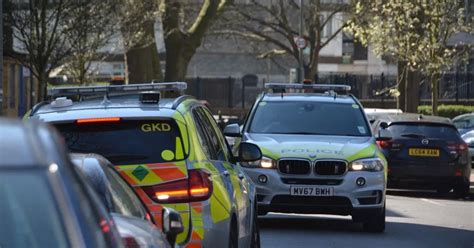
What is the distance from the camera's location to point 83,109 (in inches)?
303

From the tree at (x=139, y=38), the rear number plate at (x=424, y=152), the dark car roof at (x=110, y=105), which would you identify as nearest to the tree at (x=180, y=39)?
the tree at (x=139, y=38)

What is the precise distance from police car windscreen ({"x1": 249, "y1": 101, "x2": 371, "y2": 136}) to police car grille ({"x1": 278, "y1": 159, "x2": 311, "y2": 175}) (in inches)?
41.8

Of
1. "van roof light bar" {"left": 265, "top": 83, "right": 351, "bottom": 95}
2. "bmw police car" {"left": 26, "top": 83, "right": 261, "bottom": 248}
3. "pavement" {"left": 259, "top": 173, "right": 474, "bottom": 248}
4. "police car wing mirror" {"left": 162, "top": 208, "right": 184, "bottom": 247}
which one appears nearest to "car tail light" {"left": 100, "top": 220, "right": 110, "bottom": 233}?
"police car wing mirror" {"left": 162, "top": 208, "right": 184, "bottom": 247}

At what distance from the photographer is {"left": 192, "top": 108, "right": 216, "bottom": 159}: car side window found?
7893 mm

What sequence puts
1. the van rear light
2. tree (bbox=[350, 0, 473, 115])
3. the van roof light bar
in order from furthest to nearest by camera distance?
tree (bbox=[350, 0, 473, 115])
the van roof light bar
the van rear light

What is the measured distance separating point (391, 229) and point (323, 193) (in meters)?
1.55

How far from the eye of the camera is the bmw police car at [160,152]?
715 cm

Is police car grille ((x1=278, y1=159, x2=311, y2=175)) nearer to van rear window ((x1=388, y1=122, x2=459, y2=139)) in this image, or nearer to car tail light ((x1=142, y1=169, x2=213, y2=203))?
car tail light ((x1=142, y1=169, x2=213, y2=203))

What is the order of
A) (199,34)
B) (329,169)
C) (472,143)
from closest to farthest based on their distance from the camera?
(329,169), (472,143), (199,34)

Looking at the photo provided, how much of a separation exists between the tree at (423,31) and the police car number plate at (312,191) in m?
15.5

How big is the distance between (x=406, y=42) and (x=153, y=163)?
21805 millimetres

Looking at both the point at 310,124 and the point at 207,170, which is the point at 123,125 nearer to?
the point at 207,170

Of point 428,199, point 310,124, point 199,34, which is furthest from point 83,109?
point 199,34

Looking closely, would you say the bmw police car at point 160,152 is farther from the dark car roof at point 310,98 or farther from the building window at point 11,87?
the building window at point 11,87
